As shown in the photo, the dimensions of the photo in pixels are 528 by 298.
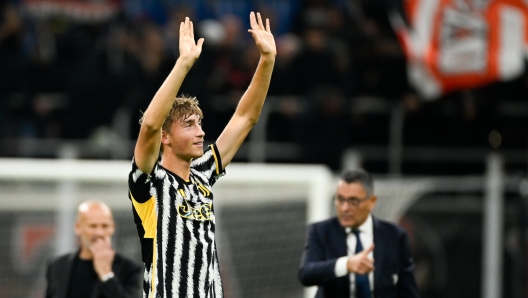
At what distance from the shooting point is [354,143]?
1212cm

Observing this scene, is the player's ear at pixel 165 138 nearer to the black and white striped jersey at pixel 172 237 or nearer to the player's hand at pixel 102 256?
the black and white striped jersey at pixel 172 237

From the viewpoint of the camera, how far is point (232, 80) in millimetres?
12375

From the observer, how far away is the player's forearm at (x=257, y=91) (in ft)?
17.7

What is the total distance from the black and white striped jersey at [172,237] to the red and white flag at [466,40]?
18.9ft

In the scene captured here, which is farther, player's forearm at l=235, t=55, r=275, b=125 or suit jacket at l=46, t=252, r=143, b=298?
suit jacket at l=46, t=252, r=143, b=298

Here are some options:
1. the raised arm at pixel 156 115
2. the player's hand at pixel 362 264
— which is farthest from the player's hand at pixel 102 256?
the raised arm at pixel 156 115

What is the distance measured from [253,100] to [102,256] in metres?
1.81

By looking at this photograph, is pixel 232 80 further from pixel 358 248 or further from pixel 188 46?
pixel 188 46

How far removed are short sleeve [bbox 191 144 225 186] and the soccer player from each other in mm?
160

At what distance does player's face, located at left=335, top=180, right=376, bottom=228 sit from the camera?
6.55 m

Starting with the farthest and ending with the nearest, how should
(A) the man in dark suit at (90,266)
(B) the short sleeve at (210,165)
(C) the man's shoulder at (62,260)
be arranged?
(C) the man's shoulder at (62,260) < (A) the man in dark suit at (90,266) < (B) the short sleeve at (210,165)

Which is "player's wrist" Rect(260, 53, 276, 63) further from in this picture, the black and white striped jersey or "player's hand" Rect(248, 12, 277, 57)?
the black and white striped jersey

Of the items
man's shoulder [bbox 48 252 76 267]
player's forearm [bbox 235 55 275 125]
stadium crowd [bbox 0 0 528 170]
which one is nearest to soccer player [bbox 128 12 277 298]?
player's forearm [bbox 235 55 275 125]

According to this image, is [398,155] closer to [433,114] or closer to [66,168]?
[433,114]
